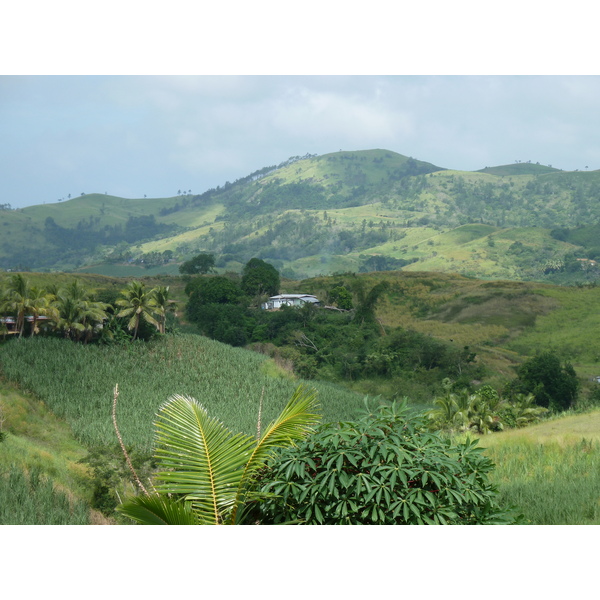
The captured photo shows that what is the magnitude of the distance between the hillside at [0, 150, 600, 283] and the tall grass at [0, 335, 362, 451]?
18.4 metres

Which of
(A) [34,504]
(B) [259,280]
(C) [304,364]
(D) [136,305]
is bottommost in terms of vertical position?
(C) [304,364]

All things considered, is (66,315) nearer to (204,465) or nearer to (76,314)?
(76,314)

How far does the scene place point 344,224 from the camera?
3782 inches

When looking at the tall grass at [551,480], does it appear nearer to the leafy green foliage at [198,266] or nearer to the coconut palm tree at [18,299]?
the coconut palm tree at [18,299]

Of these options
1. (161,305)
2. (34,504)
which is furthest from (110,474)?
(161,305)

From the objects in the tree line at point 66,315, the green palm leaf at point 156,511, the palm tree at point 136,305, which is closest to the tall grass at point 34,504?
the green palm leaf at point 156,511

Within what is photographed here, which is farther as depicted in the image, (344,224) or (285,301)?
(344,224)

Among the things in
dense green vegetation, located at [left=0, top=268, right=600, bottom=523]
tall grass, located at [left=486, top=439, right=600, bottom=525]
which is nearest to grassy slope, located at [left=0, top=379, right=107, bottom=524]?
dense green vegetation, located at [left=0, top=268, right=600, bottom=523]

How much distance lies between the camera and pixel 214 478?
130 inches

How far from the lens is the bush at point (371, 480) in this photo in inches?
126

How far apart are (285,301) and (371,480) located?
2260cm

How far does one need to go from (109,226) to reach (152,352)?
9550 cm
